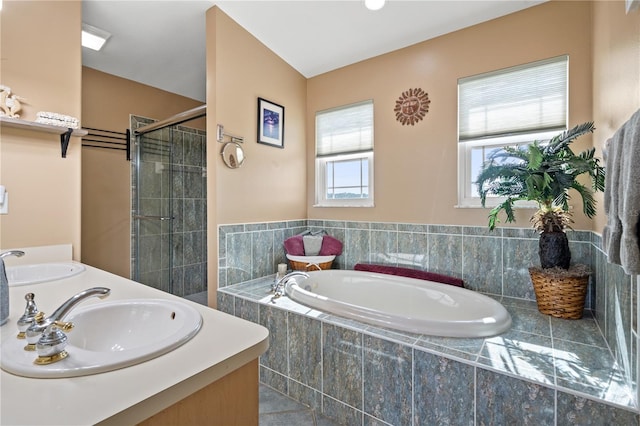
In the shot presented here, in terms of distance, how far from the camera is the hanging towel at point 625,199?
0.77 meters

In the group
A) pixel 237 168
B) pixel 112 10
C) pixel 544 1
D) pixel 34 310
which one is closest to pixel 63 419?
pixel 34 310

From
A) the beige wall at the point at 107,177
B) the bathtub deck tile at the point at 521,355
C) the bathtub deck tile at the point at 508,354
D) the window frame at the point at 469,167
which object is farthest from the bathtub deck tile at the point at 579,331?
the beige wall at the point at 107,177

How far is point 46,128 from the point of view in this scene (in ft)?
5.46

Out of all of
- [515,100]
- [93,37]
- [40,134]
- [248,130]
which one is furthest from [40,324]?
[515,100]

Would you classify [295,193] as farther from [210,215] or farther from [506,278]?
[506,278]

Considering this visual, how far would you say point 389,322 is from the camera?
162 centimetres

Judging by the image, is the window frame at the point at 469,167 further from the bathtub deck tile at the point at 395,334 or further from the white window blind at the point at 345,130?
the bathtub deck tile at the point at 395,334

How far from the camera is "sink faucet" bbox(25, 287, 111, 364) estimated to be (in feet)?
2.18

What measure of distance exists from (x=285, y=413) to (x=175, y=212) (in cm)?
237

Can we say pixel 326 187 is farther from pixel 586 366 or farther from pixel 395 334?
pixel 586 366

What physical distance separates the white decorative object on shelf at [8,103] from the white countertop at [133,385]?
1.29 meters

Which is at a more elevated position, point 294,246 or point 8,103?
point 8,103

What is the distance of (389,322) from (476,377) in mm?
456

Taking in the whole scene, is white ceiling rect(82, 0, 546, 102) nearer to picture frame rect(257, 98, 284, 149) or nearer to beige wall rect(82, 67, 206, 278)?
beige wall rect(82, 67, 206, 278)
